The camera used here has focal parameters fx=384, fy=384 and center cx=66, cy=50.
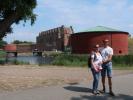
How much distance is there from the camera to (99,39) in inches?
3686

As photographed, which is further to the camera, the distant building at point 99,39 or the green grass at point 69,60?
the distant building at point 99,39

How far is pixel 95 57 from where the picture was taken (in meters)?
14.4

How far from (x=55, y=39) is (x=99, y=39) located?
46961 mm

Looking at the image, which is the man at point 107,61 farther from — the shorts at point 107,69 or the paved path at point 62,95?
the paved path at point 62,95

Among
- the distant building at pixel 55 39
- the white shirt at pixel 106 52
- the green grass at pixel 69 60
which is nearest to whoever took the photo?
the white shirt at pixel 106 52

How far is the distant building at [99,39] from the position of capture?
94.3 metres

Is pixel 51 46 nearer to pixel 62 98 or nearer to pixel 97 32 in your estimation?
pixel 97 32

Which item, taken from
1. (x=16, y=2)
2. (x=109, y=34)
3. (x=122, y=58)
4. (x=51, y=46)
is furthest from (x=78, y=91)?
(x=51, y=46)

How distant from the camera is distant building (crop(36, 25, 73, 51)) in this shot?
429 feet

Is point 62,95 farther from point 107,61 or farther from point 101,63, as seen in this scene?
point 107,61

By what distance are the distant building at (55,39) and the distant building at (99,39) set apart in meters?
27.8

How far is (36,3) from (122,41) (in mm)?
71384

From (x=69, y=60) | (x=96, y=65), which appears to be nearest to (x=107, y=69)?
(x=96, y=65)

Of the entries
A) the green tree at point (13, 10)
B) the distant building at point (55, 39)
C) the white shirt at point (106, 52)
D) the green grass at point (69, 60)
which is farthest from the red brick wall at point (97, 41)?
the white shirt at point (106, 52)
